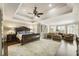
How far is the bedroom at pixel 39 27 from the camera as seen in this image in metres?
2.82

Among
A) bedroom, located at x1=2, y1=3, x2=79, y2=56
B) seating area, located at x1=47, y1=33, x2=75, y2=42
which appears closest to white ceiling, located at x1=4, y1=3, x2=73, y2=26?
bedroom, located at x1=2, y1=3, x2=79, y2=56

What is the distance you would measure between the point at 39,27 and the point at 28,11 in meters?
0.39

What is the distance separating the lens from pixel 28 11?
2.84 m

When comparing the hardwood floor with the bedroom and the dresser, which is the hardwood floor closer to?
the bedroom

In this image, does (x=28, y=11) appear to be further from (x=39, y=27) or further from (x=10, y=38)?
(x=10, y=38)

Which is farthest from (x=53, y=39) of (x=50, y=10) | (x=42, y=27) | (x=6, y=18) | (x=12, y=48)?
(x=6, y=18)

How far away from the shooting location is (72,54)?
2867 mm

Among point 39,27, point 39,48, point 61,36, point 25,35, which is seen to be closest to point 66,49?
point 61,36

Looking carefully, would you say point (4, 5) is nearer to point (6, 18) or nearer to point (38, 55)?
point (6, 18)

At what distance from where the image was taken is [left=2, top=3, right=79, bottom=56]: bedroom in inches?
111

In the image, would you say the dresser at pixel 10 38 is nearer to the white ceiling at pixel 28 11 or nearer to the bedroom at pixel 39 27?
the bedroom at pixel 39 27

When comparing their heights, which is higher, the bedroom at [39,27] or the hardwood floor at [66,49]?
the bedroom at [39,27]

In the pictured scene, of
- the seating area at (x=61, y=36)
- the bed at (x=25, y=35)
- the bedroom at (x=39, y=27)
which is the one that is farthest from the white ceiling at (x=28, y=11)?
the seating area at (x=61, y=36)

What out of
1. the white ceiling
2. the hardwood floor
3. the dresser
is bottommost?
the hardwood floor
